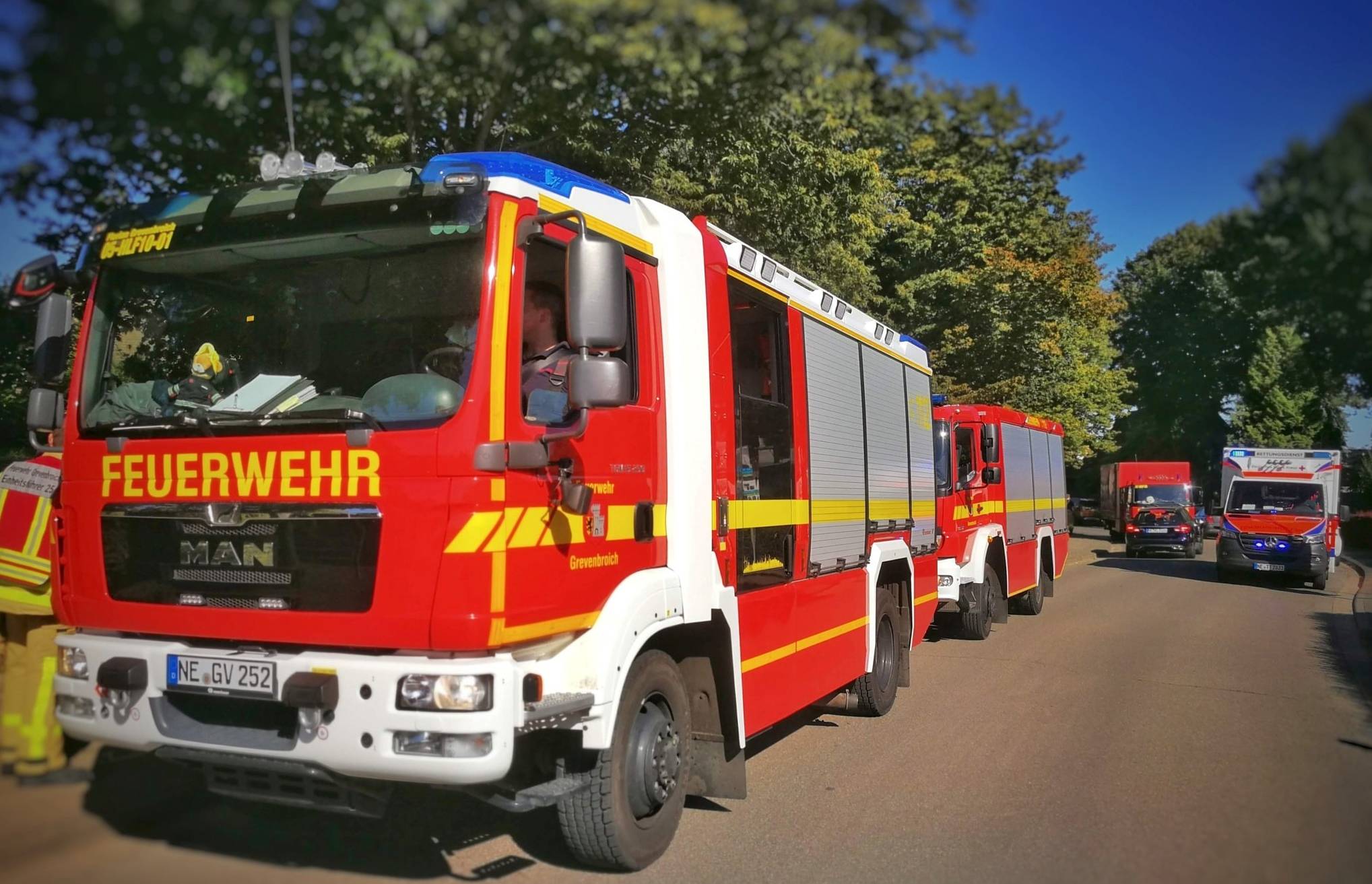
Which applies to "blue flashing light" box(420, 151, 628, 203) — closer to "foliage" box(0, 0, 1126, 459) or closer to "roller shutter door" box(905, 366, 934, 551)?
"foliage" box(0, 0, 1126, 459)

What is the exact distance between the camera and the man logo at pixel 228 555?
12.8ft

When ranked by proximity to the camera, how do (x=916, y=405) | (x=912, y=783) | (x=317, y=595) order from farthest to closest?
(x=916, y=405)
(x=912, y=783)
(x=317, y=595)

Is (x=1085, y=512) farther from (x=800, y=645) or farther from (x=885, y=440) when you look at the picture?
(x=800, y=645)

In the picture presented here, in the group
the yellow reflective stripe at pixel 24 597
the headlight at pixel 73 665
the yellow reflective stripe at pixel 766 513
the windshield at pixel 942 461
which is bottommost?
the headlight at pixel 73 665

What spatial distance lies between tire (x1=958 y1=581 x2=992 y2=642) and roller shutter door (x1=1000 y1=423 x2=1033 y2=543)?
4.74 ft

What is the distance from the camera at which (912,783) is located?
606 centimetres

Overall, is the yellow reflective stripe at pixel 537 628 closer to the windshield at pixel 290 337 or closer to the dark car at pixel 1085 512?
the windshield at pixel 290 337

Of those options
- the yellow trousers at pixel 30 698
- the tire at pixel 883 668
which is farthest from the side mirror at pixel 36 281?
the tire at pixel 883 668

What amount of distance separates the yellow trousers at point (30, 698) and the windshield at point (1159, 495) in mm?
30925

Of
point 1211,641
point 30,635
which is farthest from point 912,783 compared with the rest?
point 1211,641

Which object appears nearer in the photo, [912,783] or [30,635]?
[30,635]

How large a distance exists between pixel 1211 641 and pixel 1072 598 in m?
5.78

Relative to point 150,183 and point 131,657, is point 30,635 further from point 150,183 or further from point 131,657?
point 150,183

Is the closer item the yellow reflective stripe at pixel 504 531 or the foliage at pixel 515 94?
the foliage at pixel 515 94
